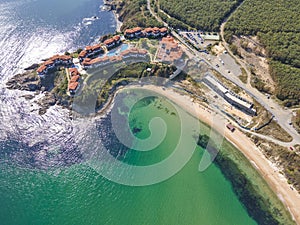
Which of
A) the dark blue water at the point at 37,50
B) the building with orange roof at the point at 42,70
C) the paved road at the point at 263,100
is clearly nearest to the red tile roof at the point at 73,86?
the dark blue water at the point at 37,50

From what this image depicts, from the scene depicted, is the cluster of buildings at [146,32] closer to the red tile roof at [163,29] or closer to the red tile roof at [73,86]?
the red tile roof at [163,29]

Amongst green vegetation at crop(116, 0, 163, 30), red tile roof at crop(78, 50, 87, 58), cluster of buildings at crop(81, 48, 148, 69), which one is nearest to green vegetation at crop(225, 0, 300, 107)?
green vegetation at crop(116, 0, 163, 30)

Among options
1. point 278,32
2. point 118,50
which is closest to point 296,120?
point 278,32

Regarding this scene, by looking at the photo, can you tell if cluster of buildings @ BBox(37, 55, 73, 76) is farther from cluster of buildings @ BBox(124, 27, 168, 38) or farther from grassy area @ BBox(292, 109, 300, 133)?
grassy area @ BBox(292, 109, 300, 133)

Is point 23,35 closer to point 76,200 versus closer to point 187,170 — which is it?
point 76,200

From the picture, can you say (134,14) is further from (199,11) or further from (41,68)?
(41,68)

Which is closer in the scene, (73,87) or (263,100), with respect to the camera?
(263,100)
